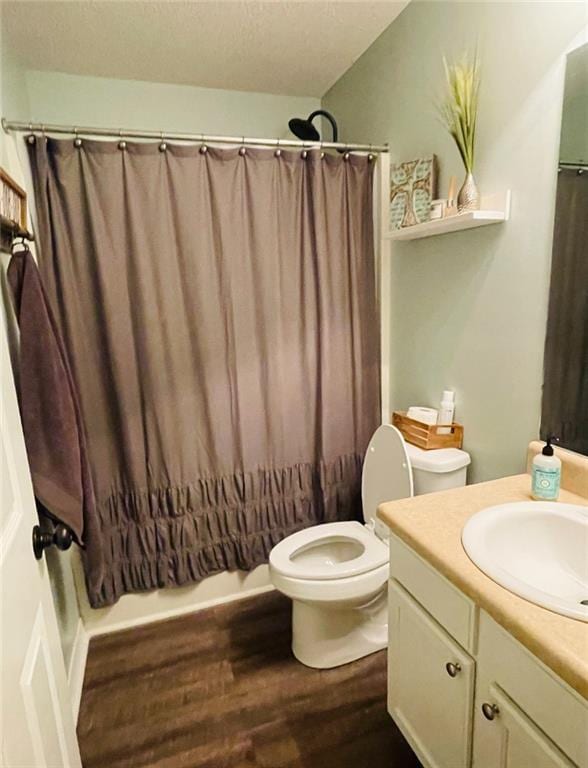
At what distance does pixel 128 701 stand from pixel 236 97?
272 centimetres

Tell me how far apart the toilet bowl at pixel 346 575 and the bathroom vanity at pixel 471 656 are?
1.07 ft

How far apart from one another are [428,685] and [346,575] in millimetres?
484

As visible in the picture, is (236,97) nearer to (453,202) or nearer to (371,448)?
(453,202)

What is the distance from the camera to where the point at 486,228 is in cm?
144

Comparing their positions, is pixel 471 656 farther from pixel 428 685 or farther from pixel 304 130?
pixel 304 130

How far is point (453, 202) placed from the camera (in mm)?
1500

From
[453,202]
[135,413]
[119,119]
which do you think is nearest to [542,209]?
[453,202]

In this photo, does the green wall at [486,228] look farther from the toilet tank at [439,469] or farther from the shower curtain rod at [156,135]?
the shower curtain rod at [156,135]

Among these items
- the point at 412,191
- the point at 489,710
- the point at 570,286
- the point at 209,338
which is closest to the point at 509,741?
the point at 489,710

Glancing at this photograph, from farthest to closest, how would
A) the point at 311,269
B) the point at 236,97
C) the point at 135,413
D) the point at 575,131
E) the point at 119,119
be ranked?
the point at 236,97 < the point at 119,119 < the point at 311,269 < the point at 135,413 < the point at 575,131

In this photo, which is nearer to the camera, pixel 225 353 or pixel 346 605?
pixel 346 605

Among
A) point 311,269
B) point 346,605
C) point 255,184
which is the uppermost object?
point 255,184

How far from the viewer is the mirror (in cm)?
112

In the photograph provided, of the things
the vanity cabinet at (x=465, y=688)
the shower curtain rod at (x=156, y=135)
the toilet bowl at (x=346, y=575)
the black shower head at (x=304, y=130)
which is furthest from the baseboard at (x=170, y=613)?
the black shower head at (x=304, y=130)
